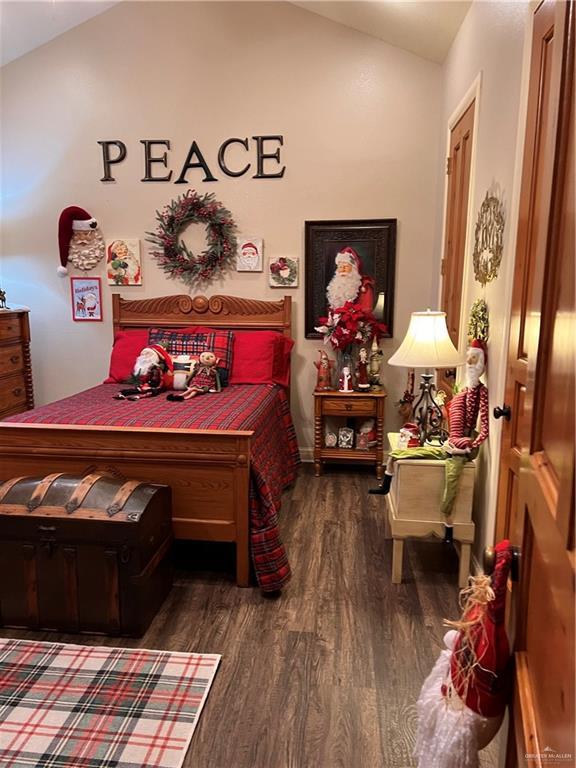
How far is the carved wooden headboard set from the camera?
4.11 m

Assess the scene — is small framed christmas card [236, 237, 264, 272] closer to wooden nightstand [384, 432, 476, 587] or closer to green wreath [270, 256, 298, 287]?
green wreath [270, 256, 298, 287]

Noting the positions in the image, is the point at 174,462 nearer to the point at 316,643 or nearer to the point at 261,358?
the point at 316,643

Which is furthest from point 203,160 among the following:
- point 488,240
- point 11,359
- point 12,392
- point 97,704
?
point 97,704

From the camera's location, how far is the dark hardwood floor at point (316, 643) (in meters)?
1.63

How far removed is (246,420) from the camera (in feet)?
8.69

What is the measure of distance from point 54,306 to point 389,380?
9.42 feet

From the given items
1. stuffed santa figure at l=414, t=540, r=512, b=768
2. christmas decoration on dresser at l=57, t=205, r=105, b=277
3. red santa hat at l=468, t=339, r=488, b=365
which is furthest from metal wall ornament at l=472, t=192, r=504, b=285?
christmas decoration on dresser at l=57, t=205, r=105, b=277

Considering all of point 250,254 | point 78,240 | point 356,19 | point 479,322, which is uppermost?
point 356,19

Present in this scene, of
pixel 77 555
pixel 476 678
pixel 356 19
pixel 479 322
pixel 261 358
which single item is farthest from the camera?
pixel 261 358

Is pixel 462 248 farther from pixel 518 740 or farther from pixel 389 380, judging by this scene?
pixel 518 740

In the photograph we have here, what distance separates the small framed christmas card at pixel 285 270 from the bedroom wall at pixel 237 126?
0.23 feet

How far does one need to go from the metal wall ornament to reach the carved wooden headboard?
1769 mm

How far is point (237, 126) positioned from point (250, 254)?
953 mm

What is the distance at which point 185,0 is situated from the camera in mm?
3898
